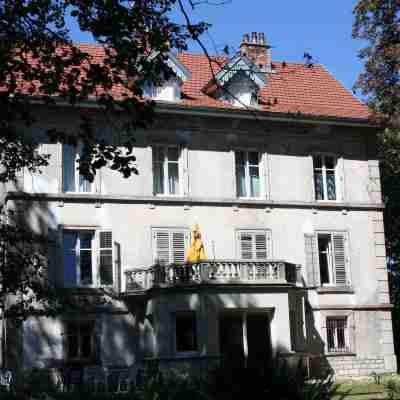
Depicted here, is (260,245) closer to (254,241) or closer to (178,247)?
(254,241)

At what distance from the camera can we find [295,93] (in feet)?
107

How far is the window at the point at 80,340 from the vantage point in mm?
27078

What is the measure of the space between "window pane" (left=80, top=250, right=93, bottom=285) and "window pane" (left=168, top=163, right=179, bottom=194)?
3.80 metres

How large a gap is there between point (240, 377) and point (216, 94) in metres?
22.8

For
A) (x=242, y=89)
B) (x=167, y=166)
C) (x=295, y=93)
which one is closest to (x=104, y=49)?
(x=167, y=166)

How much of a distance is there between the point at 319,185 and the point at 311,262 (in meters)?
3.11

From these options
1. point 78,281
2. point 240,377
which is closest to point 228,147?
point 78,281

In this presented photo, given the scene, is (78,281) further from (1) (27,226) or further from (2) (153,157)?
(2) (153,157)

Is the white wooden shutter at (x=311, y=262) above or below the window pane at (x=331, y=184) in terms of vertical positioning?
below

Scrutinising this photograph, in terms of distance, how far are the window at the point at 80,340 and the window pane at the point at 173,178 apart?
5.55 meters

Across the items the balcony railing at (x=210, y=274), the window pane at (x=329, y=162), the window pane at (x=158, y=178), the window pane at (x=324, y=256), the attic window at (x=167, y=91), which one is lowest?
the balcony railing at (x=210, y=274)

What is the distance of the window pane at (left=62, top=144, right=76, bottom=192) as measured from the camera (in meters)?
27.9

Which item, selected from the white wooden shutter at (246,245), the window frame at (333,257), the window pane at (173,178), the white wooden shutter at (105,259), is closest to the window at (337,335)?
the window frame at (333,257)

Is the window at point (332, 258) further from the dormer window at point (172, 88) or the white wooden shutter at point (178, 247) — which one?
the dormer window at point (172, 88)
